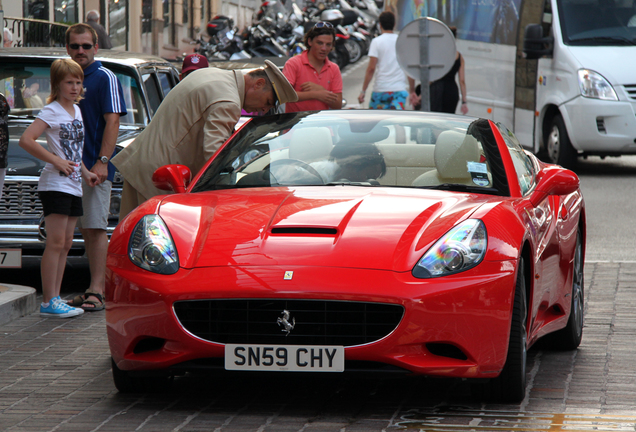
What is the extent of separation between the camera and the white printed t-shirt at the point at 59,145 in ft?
22.3

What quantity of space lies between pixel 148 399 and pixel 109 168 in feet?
9.04

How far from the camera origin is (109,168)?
728cm

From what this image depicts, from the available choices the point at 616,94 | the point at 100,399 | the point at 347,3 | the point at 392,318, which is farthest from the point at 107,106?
the point at 347,3

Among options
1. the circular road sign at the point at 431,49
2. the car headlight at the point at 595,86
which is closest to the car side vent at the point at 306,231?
the circular road sign at the point at 431,49

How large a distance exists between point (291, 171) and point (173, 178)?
0.61 m

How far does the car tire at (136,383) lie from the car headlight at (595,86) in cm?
1107

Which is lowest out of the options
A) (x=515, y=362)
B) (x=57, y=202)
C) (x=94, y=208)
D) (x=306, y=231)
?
(x=515, y=362)

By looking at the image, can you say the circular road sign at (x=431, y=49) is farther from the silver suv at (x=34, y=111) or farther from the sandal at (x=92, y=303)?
the sandal at (x=92, y=303)

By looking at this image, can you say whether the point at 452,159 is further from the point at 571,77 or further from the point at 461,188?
the point at 571,77

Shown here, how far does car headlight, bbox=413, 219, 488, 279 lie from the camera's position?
4.43m

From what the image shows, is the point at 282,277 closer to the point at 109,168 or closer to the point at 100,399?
the point at 100,399

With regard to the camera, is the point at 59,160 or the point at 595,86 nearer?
the point at 59,160

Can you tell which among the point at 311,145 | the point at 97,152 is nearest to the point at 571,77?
the point at 97,152

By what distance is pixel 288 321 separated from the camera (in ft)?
14.4
